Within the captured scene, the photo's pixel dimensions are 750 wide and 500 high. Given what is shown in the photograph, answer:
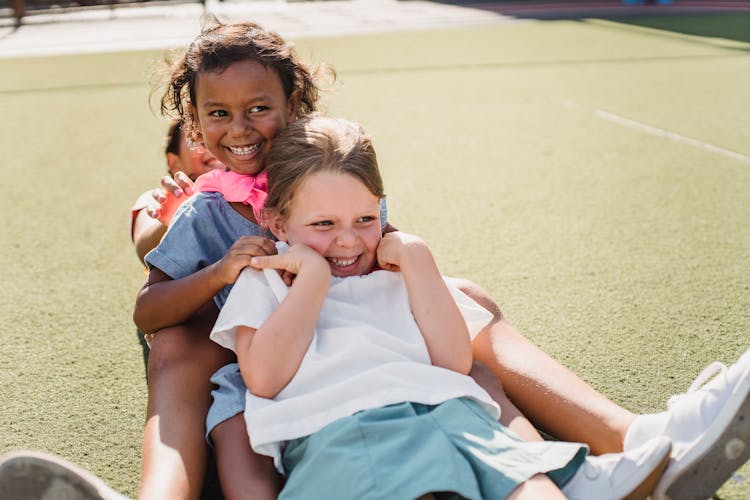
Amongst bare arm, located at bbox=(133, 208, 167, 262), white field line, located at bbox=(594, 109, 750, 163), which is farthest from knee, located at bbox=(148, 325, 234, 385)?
white field line, located at bbox=(594, 109, 750, 163)

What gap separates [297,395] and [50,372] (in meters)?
1.12

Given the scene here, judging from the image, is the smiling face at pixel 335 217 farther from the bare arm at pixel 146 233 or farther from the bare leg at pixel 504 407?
the bare arm at pixel 146 233

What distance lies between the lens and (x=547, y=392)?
6.24 feet

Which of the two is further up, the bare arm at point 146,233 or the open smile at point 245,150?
the open smile at point 245,150

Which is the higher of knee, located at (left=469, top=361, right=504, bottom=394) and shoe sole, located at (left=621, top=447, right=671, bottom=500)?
shoe sole, located at (left=621, top=447, right=671, bottom=500)

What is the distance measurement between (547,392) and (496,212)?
1.90 metres

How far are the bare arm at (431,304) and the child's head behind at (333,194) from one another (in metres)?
0.07

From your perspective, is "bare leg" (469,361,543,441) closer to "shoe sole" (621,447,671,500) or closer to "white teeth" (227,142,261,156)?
"shoe sole" (621,447,671,500)

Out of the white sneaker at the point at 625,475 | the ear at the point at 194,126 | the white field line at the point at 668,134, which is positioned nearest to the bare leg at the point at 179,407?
the ear at the point at 194,126

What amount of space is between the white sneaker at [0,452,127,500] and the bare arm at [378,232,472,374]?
0.72 metres

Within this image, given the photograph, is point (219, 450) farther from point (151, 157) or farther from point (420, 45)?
point (420, 45)

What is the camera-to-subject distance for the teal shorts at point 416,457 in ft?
4.61

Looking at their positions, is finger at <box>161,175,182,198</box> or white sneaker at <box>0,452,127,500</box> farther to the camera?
finger at <box>161,175,182,198</box>

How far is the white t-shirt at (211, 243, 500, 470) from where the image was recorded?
1.57 m
